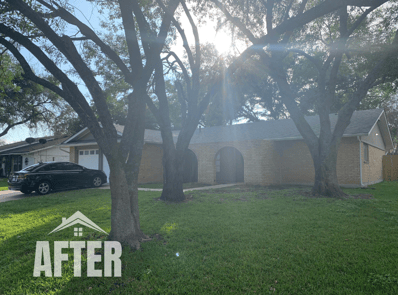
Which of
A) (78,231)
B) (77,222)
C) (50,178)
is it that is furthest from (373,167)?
(50,178)

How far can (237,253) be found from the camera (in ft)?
14.4

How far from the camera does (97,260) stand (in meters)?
4.21

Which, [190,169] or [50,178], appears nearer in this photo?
[50,178]

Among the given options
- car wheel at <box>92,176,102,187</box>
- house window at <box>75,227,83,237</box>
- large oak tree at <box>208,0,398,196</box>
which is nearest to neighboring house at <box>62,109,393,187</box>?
car wheel at <box>92,176,102,187</box>

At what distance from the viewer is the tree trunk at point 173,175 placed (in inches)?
384

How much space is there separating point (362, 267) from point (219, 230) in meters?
2.83

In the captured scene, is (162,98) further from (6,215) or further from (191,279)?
(191,279)

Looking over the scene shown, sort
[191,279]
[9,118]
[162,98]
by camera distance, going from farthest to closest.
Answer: [9,118], [162,98], [191,279]

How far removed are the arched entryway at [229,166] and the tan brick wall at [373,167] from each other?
7912mm

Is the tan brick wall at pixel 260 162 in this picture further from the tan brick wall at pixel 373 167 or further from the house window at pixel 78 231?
the house window at pixel 78 231

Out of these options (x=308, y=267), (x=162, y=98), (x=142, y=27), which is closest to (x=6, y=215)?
(x=162, y=98)

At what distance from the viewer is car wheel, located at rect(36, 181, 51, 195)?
1283 centimetres

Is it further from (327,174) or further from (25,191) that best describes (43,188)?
(327,174)

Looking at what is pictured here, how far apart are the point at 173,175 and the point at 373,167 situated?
47.4 ft
